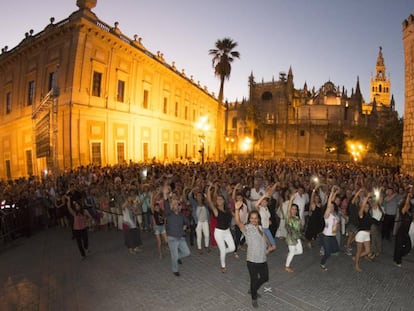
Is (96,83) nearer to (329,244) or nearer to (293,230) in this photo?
(293,230)

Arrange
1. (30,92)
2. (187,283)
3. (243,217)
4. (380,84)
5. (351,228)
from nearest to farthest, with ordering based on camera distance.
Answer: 1. (187,283)
2. (243,217)
3. (351,228)
4. (30,92)
5. (380,84)

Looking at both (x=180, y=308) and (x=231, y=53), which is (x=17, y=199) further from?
(x=231, y=53)

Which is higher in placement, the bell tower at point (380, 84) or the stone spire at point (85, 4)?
the bell tower at point (380, 84)

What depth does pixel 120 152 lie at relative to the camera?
23.6m

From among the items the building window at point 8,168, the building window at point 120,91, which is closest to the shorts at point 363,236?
the building window at point 120,91

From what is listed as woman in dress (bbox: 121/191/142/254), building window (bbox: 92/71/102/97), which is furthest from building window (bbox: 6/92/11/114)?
woman in dress (bbox: 121/191/142/254)

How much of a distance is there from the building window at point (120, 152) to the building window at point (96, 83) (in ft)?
14.6

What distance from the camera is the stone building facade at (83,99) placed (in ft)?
63.6

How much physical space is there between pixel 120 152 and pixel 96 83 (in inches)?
233

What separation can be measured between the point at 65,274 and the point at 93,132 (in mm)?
16015

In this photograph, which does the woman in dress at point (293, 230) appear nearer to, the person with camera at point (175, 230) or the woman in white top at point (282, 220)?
the woman in white top at point (282, 220)

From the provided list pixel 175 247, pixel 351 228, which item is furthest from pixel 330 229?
pixel 175 247

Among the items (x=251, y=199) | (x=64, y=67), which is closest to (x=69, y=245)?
(x=251, y=199)

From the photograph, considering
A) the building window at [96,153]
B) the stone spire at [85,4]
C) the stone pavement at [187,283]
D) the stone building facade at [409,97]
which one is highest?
the stone spire at [85,4]
